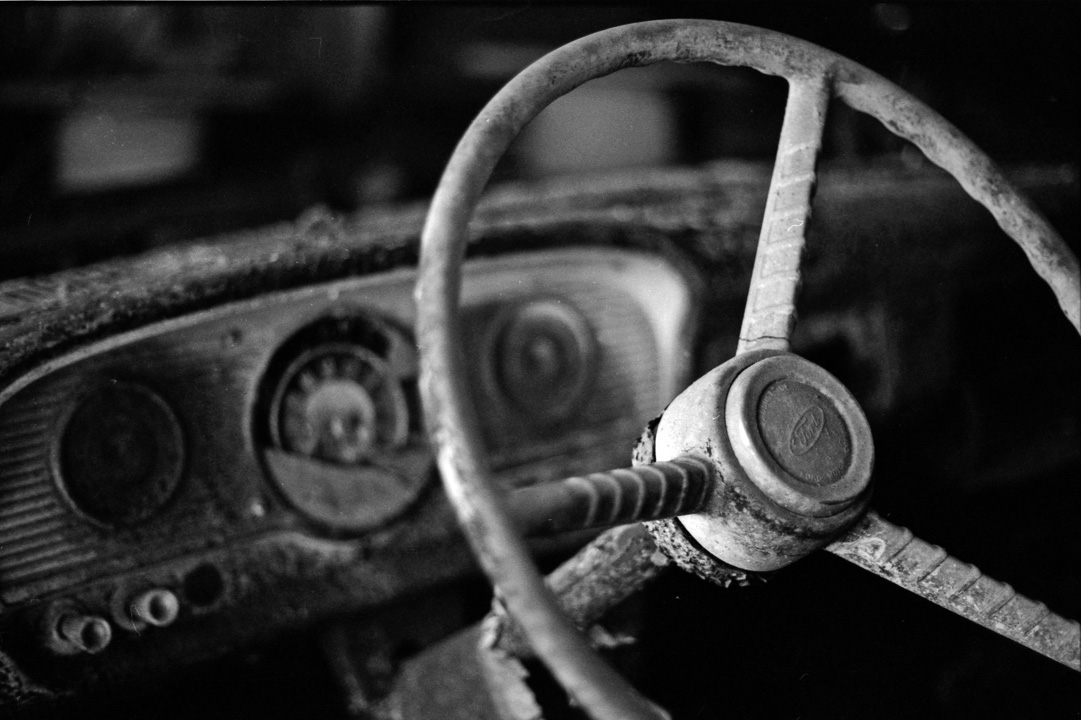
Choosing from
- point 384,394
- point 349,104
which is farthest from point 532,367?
point 349,104

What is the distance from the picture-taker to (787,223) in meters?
0.90

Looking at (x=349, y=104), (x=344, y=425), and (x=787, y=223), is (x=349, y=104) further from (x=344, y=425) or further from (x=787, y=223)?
(x=787, y=223)

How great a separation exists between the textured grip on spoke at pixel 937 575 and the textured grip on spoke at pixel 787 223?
0.19 meters

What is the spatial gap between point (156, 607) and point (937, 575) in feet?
2.88

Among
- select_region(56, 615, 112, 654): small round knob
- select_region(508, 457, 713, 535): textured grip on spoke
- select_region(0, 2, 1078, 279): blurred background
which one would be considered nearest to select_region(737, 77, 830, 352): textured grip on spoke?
select_region(508, 457, 713, 535): textured grip on spoke

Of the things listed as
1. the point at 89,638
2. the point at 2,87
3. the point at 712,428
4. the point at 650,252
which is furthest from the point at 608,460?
the point at 2,87

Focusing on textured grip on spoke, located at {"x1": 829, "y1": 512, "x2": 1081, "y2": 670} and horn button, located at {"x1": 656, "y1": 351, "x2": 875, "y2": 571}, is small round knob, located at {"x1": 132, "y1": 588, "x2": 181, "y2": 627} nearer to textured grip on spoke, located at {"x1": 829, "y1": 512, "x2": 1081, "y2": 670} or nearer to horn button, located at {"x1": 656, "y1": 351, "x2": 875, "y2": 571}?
horn button, located at {"x1": 656, "y1": 351, "x2": 875, "y2": 571}

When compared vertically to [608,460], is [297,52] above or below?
above

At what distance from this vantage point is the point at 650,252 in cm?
135

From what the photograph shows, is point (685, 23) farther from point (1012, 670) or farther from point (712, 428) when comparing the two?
point (1012, 670)

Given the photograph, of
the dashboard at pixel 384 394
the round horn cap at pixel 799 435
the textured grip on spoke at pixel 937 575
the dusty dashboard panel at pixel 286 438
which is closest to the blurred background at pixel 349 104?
the dashboard at pixel 384 394

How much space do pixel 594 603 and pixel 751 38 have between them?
2.00 ft

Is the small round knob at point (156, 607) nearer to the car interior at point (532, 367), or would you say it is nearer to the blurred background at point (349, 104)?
the car interior at point (532, 367)

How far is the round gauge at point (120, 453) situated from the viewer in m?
1.05
